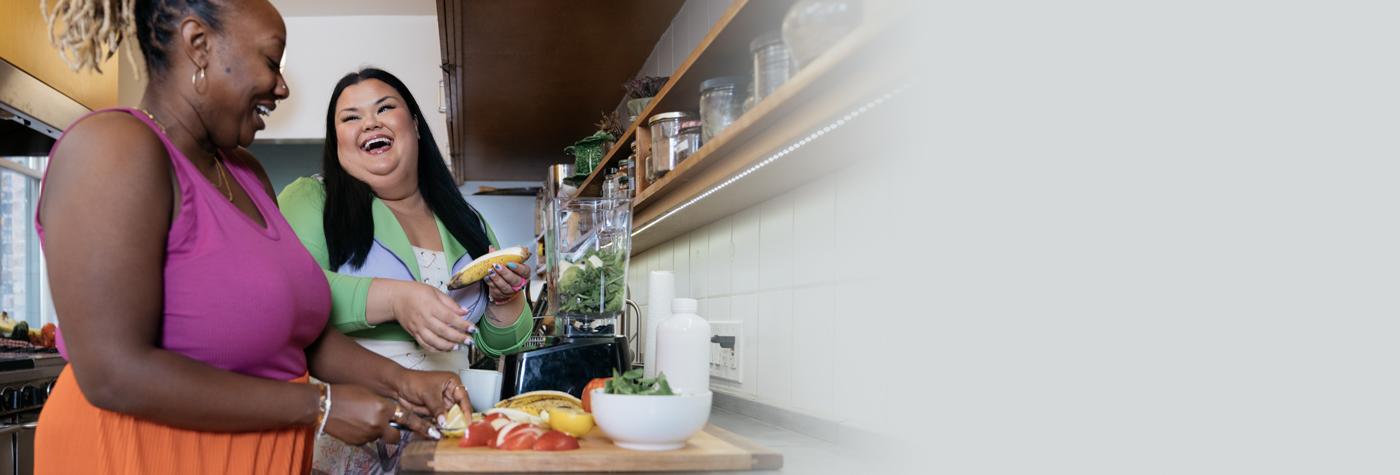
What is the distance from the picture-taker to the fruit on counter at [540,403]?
142cm

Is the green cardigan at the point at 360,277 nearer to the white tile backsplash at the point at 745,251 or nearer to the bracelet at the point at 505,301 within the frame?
the bracelet at the point at 505,301

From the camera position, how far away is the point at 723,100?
4.78 ft

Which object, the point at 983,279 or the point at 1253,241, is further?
the point at 983,279

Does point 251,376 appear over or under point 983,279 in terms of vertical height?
under

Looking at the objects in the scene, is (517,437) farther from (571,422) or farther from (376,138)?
(376,138)

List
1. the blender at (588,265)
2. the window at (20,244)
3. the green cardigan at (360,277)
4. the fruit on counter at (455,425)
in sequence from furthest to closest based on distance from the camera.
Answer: the window at (20,244) < the blender at (588,265) < the green cardigan at (360,277) < the fruit on counter at (455,425)

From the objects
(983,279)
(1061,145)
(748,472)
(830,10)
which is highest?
(830,10)

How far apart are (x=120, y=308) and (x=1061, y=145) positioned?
0.84 metres

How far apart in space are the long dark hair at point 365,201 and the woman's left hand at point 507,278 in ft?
0.70

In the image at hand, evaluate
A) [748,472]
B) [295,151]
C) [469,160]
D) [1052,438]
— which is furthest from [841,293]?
[295,151]

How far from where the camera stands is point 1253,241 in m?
0.54

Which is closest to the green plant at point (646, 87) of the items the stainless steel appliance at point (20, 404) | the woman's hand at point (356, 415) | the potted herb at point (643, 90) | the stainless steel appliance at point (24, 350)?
the potted herb at point (643, 90)

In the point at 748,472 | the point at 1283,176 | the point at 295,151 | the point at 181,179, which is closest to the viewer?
the point at 1283,176

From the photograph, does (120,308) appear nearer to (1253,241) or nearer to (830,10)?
(830,10)
